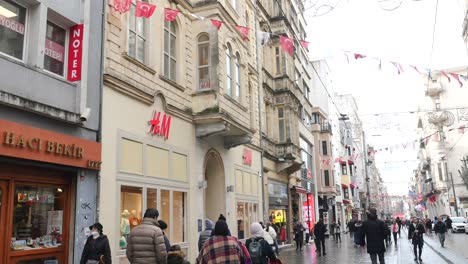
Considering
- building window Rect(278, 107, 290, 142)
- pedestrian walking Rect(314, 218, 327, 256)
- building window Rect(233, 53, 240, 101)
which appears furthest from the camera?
building window Rect(278, 107, 290, 142)

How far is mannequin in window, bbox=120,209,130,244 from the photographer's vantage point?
12.2 m

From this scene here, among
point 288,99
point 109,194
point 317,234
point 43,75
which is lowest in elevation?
point 317,234

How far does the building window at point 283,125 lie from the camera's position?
2800 cm

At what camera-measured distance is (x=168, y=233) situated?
1456 centimetres

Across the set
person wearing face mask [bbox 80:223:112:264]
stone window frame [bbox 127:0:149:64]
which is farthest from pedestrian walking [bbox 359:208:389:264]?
stone window frame [bbox 127:0:149:64]

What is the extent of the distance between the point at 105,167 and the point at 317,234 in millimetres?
13740

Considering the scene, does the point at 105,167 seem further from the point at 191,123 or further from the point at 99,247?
the point at 191,123

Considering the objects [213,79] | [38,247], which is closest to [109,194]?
[38,247]

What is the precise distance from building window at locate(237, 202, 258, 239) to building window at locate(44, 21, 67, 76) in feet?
39.3

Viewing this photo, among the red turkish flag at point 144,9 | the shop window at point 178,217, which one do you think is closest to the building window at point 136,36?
the red turkish flag at point 144,9

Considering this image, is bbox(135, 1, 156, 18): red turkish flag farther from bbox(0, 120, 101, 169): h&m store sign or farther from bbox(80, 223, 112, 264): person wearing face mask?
bbox(80, 223, 112, 264): person wearing face mask

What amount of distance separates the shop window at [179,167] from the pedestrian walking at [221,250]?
870 centimetres

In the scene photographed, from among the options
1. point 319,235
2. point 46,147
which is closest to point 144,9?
point 46,147

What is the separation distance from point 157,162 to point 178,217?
2557 mm
